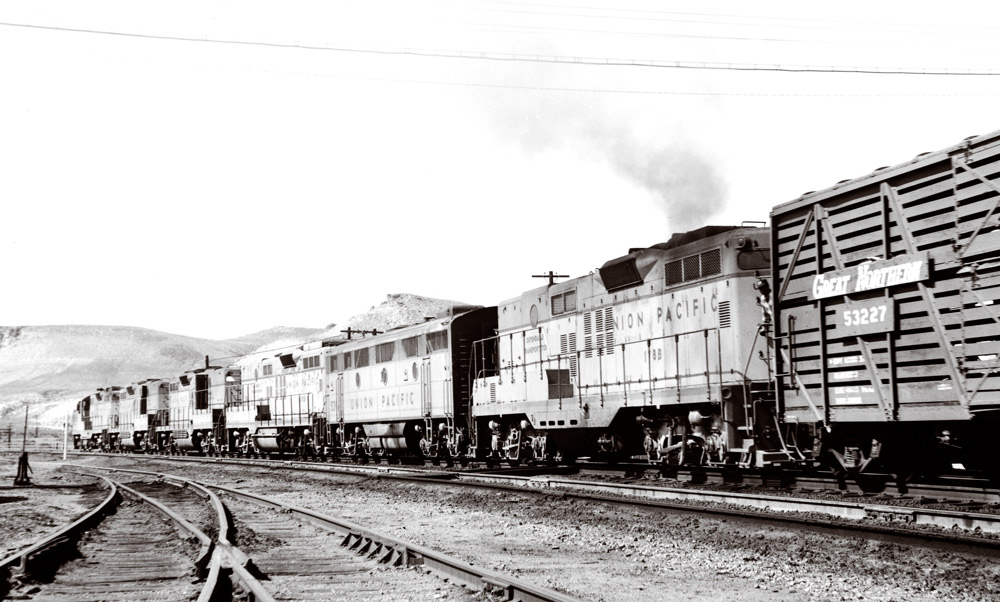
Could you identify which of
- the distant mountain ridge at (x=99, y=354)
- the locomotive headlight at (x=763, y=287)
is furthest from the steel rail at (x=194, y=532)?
the distant mountain ridge at (x=99, y=354)

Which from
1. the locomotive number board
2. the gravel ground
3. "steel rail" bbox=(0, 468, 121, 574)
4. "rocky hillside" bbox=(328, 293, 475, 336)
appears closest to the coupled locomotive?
the locomotive number board

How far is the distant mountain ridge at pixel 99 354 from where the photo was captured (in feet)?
417

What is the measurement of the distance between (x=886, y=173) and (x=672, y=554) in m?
5.03

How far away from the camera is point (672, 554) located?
8789 mm

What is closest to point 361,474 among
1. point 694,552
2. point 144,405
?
point 694,552

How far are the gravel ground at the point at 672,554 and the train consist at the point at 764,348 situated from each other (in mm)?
2240

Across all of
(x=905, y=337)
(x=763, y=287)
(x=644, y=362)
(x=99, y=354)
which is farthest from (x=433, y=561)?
(x=99, y=354)

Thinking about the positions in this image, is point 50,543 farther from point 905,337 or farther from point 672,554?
point 905,337

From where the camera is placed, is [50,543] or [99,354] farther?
[99,354]

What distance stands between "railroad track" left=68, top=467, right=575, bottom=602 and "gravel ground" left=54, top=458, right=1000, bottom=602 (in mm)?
585

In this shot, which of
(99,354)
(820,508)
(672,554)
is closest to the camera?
(672,554)

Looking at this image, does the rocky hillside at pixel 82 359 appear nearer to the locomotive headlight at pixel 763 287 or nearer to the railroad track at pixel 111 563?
the railroad track at pixel 111 563

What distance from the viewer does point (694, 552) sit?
29.0 feet

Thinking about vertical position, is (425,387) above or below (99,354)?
below
